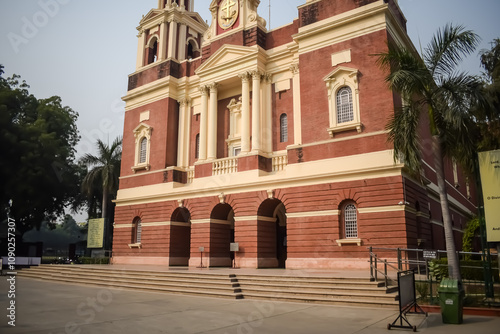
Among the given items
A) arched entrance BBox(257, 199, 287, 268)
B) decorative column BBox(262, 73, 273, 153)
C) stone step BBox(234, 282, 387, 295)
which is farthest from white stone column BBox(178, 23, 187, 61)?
stone step BBox(234, 282, 387, 295)

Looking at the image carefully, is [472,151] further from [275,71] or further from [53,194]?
[53,194]

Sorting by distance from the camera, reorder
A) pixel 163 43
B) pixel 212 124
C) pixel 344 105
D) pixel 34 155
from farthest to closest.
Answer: pixel 34 155 → pixel 163 43 → pixel 212 124 → pixel 344 105

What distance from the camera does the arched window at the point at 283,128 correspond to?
23.9 m

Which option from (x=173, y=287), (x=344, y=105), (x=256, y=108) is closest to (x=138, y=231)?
(x=256, y=108)

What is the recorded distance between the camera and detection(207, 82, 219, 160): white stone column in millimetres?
25384

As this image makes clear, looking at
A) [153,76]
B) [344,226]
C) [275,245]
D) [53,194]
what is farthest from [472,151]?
[53,194]

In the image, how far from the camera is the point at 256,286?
1521 cm

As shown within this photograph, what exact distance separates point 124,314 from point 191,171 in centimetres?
1642

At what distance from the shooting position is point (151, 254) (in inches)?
1033

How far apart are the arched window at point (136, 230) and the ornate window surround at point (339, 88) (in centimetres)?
Answer: 1518

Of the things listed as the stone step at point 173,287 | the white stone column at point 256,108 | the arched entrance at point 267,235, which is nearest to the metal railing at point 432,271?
the stone step at point 173,287

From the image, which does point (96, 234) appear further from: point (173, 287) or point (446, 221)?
point (446, 221)

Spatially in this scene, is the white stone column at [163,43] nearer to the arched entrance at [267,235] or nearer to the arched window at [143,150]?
the arched window at [143,150]

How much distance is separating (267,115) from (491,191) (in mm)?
14850
